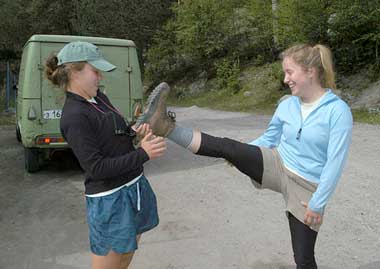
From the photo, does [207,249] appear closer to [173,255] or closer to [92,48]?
[173,255]

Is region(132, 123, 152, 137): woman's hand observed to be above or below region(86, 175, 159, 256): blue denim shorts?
above

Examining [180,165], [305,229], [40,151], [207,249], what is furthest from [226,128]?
[305,229]

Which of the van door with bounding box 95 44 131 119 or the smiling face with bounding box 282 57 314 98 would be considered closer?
the smiling face with bounding box 282 57 314 98

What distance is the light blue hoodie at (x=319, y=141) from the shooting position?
2.45 m

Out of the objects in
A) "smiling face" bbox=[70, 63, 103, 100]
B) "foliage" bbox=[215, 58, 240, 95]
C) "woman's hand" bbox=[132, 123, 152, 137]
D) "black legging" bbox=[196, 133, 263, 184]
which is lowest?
"foliage" bbox=[215, 58, 240, 95]

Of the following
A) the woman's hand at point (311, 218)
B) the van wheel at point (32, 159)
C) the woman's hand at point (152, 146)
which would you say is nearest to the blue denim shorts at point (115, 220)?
the woman's hand at point (152, 146)

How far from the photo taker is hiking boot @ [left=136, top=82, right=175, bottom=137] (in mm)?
2652

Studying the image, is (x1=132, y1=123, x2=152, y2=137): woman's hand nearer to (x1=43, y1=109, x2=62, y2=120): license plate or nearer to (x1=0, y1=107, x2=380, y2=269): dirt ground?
(x1=0, y1=107, x2=380, y2=269): dirt ground

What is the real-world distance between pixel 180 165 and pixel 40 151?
2548 millimetres

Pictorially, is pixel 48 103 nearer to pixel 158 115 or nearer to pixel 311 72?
pixel 158 115

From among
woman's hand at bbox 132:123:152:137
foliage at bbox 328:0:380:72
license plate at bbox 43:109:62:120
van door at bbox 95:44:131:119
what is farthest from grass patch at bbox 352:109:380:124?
woman's hand at bbox 132:123:152:137

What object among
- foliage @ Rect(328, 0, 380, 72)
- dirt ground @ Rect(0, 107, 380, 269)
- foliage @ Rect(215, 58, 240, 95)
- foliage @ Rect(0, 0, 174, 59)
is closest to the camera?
dirt ground @ Rect(0, 107, 380, 269)

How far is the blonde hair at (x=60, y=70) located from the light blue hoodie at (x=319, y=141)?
4.14 ft

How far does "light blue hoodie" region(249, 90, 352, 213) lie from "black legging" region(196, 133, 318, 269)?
18 centimetres
